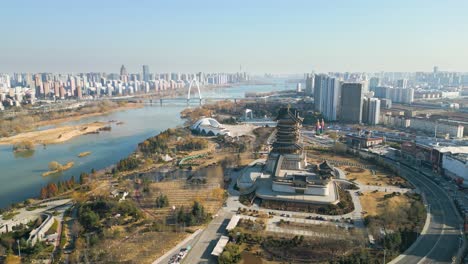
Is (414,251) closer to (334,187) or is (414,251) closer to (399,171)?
(334,187)

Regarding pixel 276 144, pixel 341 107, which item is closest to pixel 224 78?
pixel 341 107

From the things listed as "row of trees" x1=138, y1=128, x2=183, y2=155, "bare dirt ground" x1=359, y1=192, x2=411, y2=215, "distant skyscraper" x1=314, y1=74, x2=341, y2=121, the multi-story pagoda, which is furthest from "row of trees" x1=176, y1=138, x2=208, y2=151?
"distant skyscraper" x1=314, y1=74, x2=341, y2=121

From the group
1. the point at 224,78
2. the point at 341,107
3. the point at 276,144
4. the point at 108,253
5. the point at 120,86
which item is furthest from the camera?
the point at 224,78

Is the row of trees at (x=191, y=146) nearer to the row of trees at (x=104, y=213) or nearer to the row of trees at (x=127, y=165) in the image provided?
the row of trees at (x=127, y=165)

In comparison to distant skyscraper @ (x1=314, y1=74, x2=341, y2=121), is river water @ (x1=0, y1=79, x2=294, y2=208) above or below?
below

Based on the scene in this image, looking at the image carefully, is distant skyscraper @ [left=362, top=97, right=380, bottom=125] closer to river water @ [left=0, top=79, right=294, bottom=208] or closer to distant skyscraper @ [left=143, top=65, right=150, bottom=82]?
river water @ [left=0, top=79, right=294, bottom=208]

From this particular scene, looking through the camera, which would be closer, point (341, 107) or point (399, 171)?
point (399, 171)
